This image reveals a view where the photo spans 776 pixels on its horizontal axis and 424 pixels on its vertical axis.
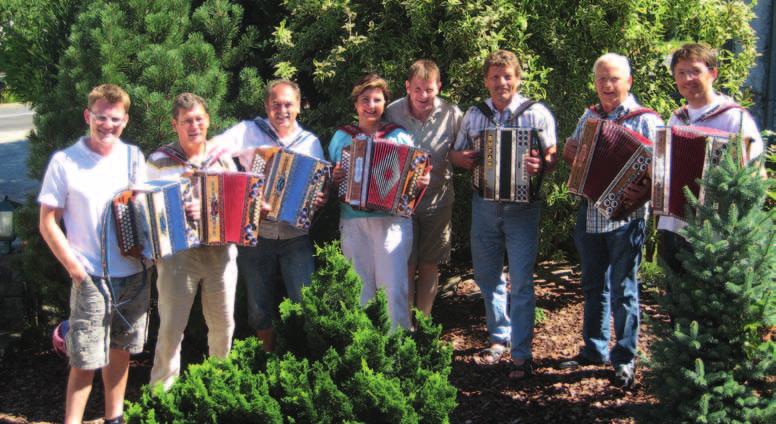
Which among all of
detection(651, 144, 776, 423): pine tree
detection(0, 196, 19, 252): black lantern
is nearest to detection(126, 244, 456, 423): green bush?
detection(651, 144, 776, 423): pine tree

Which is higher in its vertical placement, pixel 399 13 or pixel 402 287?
pixel 399 13

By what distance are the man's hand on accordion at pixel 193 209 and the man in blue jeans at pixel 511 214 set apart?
1615 millimetres

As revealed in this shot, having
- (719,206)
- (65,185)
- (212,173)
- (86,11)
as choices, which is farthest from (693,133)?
(86,11)

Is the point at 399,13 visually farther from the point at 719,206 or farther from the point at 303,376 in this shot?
the point at 303,376

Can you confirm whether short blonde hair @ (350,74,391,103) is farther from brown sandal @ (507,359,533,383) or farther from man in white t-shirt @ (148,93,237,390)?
brown sandal @ (507,359,533,383)

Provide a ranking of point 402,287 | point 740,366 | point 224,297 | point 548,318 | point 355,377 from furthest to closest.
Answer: point 548,318 → point 402,287 → point 224,297 → point 740,366 → point 355,377

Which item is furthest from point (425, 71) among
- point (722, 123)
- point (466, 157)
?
point (722, 123)

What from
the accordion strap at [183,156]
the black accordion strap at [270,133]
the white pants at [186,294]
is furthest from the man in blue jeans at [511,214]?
the white pants at [186,294]

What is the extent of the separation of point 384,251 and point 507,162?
92cm

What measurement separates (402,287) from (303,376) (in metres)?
1.92

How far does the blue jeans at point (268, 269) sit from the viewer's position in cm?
488

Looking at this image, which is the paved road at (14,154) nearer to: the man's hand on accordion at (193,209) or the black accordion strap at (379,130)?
the man's hand on accordion at (193,209)

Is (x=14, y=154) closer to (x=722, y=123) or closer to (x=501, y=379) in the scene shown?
(x=501, y=379)

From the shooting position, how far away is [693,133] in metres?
3.98
